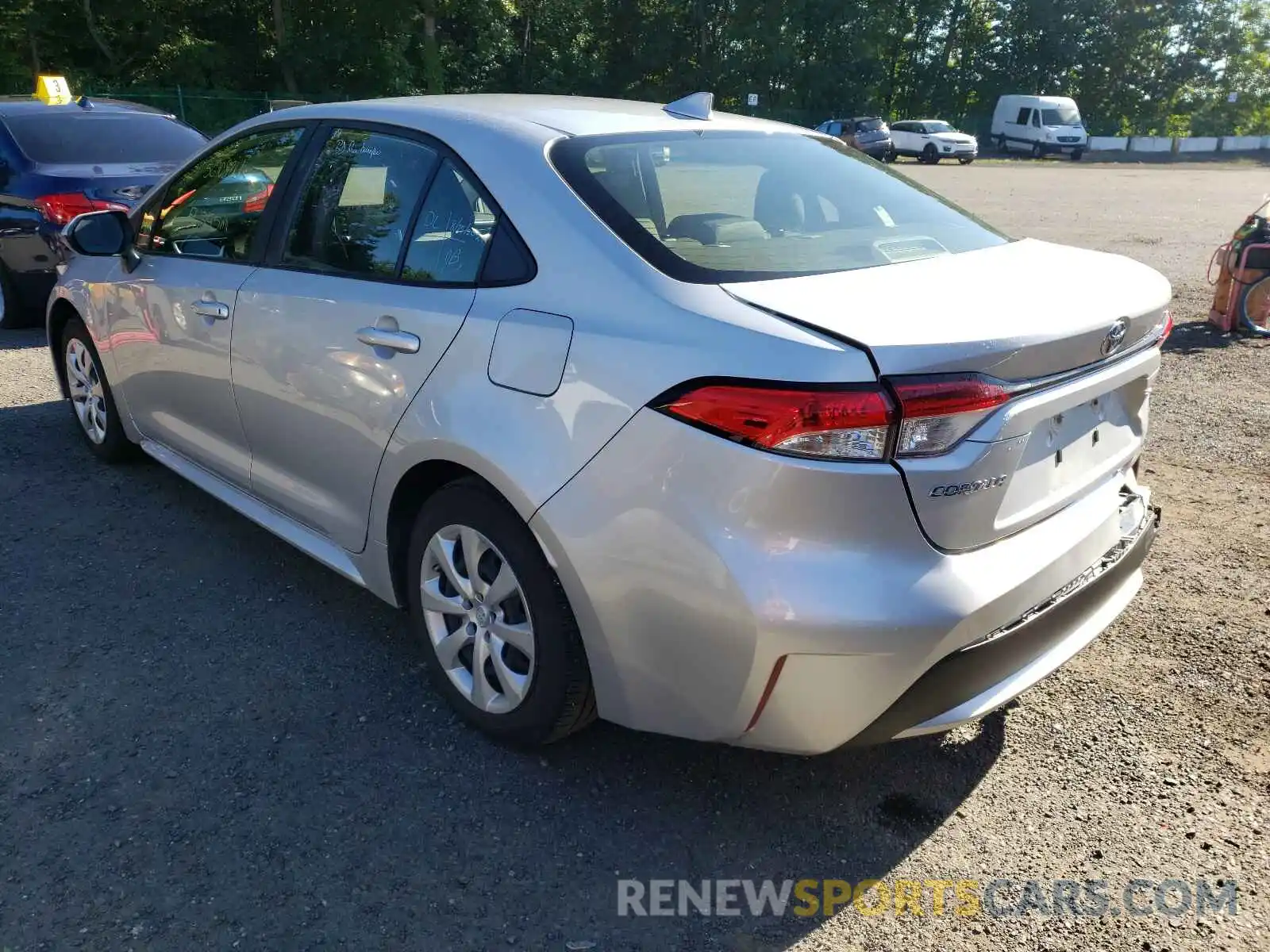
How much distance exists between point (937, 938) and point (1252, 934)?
27.1 inches

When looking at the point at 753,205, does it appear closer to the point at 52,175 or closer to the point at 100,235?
the point at 100,235

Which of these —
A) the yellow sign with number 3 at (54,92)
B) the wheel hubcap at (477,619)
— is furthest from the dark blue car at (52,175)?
the wheel hubcap at (477,619)

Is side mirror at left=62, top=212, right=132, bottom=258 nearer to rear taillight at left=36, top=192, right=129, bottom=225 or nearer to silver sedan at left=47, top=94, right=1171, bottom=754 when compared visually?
silver sedan at left=47, top=94, right=1171, bottom=754

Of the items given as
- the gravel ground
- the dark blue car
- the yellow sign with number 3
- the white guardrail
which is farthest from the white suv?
the gravel ground

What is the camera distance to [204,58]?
3319cm

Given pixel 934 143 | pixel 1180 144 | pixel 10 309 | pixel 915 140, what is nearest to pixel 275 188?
pixel 10 309

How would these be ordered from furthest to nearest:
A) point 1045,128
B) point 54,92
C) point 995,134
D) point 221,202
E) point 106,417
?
point 995,134
point 1045,128
point 54,92
point 106,417
point 221,202

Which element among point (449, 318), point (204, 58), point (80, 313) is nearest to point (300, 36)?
point (204, 58)

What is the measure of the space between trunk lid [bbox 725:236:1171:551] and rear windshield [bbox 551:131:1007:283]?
11 cm

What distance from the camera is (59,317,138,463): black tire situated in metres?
4.64

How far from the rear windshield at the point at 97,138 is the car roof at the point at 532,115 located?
5.29m

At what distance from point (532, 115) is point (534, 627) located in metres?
1.52

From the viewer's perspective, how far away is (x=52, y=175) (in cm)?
748

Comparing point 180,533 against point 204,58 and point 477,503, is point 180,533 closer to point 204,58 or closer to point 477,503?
point 477,503
